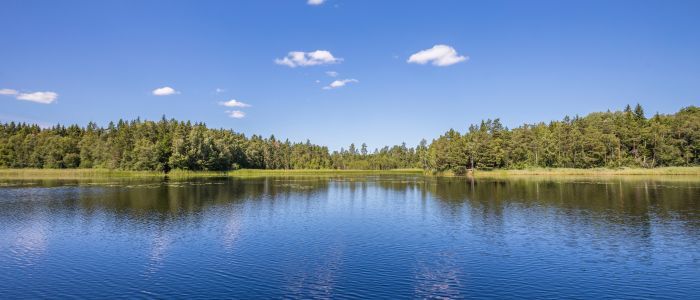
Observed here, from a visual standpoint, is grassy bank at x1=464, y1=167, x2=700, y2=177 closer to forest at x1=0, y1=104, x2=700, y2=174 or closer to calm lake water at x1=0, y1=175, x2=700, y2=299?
forest at x1=0, y1=104, x2=700, y2=174

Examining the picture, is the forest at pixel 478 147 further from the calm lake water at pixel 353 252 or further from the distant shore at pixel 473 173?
the calm lake water at pixel 353 252

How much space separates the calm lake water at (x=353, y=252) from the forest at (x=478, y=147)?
94195 millimetres

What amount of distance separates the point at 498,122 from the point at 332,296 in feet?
494

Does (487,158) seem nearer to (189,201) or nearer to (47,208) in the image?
(189,201)

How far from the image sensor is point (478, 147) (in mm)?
142125

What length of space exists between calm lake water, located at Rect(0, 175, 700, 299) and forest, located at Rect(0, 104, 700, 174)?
94.2 meters

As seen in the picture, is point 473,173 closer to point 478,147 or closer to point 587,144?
point 478,147

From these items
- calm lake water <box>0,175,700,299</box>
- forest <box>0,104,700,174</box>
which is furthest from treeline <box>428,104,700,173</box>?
calm lake water <box>0,175,700,299</box>

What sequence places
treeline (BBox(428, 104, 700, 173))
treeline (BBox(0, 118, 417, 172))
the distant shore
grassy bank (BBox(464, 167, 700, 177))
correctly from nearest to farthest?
1. grassy bank (BBox(464, 167, 700, 177))
2. the distant shore
3. treeline (BBox(428, 104, 700, 173))
4. treeline (BBox(0, 118, 417, 172))

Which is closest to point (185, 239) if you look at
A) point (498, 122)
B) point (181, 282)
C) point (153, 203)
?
point (181, 282)

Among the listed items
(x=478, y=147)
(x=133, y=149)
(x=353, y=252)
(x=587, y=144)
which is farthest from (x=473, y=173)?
(x=353, y=252)

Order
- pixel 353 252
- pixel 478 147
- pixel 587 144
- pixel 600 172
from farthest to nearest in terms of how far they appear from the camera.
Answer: pixel 478 147 → pixel 587 144 → pixel 600 172 → pixel 353 252

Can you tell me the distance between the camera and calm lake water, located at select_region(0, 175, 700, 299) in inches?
730

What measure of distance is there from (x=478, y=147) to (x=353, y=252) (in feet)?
407
